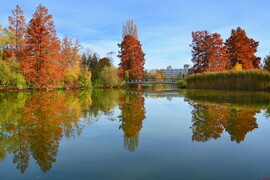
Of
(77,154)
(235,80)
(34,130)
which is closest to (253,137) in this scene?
(77,154)

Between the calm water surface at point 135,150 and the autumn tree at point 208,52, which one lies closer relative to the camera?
the calm water surface at point 135,150

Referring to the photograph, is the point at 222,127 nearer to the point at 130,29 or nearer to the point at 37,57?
the point at 37,57

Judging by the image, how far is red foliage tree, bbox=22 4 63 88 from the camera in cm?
2127

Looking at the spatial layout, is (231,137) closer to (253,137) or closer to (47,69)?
(253,137)

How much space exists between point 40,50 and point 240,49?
32.5 m

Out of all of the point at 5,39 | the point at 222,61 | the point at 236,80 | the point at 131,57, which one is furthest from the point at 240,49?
the point at 5,39

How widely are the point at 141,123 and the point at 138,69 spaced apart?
37.3 m

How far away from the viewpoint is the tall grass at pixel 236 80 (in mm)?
16969

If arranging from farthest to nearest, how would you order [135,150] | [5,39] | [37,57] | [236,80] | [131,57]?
[131,57] → [5,39] → [37,57] → [236,80] → [135,150]

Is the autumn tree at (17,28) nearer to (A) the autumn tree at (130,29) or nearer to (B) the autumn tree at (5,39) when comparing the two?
(B) the autumn tree at (5,39)

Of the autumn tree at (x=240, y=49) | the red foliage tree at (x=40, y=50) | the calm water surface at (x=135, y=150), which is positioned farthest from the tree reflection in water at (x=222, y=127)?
the autumn tree at (x=240, y=49)

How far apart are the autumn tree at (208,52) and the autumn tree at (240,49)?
13.2 ft

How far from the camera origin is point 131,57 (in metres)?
41.4

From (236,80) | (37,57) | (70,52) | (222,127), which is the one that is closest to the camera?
(222,127)
